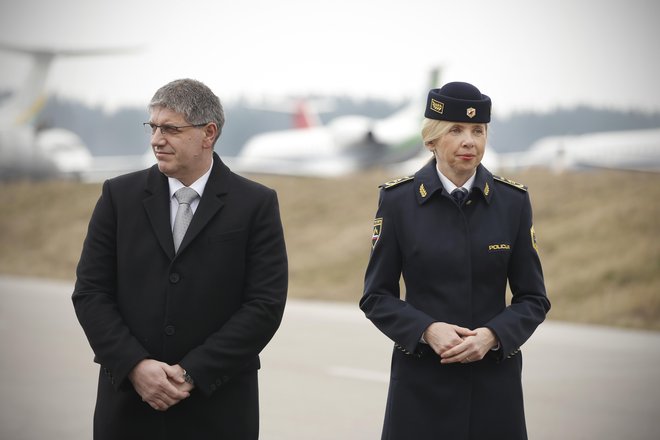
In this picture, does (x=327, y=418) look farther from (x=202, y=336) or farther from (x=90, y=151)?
(x=90, y=151)

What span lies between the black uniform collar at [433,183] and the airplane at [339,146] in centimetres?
1972

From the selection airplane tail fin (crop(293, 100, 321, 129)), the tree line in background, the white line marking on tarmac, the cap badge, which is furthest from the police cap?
airplane tail fin (crop(293, 100, 321, 129))

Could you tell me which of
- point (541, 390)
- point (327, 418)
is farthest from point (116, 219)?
point (541, 390)

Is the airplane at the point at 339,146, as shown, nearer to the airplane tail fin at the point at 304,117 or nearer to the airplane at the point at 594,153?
the airplane tail fin at the point at 304,117

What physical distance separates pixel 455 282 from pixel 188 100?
3.32 ft

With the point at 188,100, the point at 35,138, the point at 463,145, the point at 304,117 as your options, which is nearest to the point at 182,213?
the point at 188,100

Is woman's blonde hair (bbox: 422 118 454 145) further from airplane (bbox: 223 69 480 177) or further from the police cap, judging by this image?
airplane (bbox: 223 69 480 177)

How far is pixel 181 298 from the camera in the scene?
311cm

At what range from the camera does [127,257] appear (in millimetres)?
3131

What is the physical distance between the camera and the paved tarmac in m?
6.40

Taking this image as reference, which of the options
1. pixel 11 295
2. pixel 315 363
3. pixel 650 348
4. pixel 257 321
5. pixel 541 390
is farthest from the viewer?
pixel 11 295

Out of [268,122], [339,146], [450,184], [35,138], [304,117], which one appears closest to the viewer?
[450,184]

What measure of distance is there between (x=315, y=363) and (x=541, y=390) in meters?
2.16

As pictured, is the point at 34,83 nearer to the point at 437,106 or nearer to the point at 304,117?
the point at 304,117
